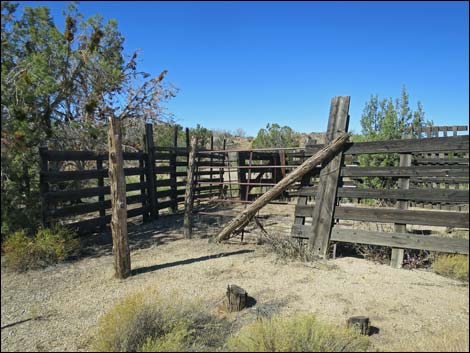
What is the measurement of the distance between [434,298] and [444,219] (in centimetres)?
152

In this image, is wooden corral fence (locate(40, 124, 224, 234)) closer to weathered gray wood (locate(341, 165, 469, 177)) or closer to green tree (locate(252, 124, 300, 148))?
weathered gray wood (locate(341, 165, 469, 177))

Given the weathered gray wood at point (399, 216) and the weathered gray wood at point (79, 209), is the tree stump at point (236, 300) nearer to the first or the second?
the weathered gray wood at point (399, 216)

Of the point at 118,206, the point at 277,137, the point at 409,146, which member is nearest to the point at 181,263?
the point at 118,206

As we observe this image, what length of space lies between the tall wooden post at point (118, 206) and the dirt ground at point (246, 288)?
23cm

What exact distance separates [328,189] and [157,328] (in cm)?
330

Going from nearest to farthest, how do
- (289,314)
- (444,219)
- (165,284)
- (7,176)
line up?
(7,176) → (289,314) → (444,219) → (165,284)

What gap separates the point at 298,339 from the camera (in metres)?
2.51

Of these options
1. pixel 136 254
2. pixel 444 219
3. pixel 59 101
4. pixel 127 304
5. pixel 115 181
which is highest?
pixel 59 101

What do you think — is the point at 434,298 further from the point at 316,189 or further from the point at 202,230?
the point at 202,230

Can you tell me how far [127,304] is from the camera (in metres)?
2.95

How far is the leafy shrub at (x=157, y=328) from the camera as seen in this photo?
104 inches

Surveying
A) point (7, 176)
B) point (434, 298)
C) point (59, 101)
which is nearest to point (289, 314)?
point (434, 298)

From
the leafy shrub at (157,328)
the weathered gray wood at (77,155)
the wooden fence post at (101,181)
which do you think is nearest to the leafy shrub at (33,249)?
the leafy shrub at (157,328)

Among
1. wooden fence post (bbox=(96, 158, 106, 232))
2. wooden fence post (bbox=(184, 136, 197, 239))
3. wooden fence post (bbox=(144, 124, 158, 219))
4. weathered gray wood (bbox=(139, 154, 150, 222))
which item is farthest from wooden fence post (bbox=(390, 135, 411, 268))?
wooden fence post (bbox=(144, 124, 158, 219))
